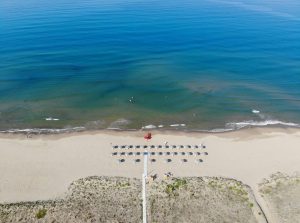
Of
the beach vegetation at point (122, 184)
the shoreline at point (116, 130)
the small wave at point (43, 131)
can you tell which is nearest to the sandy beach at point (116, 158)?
the shoreline at point (116, 130)

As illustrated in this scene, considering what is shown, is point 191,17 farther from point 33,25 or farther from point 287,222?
point 287,222

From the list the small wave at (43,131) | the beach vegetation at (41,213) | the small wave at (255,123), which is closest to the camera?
the beach vegetation at (41,213)

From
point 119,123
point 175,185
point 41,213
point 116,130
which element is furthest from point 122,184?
point 119,123

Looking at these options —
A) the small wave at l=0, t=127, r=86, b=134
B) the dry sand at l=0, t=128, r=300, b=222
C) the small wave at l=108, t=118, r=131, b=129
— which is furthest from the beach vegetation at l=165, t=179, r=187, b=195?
the small wave at l=0, t=127, r=86, b=134

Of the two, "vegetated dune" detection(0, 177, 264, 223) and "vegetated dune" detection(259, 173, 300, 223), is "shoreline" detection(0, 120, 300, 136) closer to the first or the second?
"vegetated dune" detection(0, 177, 264, 223)

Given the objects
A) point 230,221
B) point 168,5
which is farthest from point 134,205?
point 168,5

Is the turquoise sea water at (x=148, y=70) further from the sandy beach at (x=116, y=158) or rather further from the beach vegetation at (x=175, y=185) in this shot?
the beach vegetation at (x=175, y=185)

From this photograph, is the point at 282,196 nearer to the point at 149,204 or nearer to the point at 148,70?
the point at 149,204
